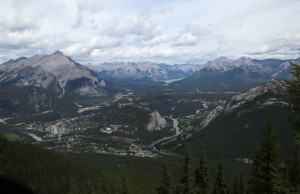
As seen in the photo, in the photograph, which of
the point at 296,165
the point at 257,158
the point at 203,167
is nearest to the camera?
the point at 296,165

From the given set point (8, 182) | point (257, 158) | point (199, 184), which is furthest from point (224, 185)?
point (8, 182)

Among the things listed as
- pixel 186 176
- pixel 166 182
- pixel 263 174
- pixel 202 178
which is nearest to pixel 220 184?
pixel 202 178

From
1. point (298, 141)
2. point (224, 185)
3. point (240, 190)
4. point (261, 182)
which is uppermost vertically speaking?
point (298, 141)

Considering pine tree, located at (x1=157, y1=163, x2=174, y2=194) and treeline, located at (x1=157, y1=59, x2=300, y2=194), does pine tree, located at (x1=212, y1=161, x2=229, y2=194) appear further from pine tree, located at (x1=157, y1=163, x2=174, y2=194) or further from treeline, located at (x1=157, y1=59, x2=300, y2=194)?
pine tree, located at (x1=157, y1=163, x2=174, y2=194)

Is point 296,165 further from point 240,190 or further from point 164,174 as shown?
point 240,190

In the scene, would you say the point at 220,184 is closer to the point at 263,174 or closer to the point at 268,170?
the point at 263,174

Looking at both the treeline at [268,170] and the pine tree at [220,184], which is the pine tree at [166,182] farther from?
the pine tree at [220,184]

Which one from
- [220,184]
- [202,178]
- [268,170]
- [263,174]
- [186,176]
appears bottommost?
[220,184]

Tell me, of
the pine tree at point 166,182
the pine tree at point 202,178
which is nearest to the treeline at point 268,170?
the pine tree at point 202,178

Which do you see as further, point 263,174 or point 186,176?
point 186,176
